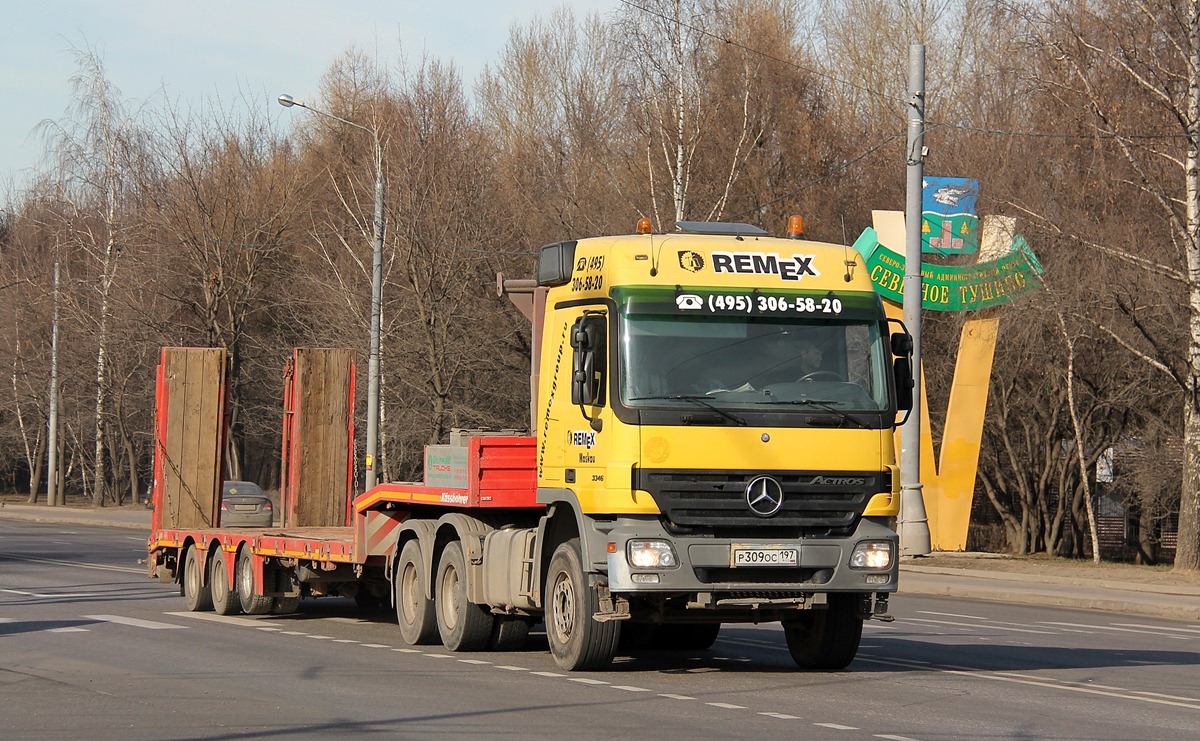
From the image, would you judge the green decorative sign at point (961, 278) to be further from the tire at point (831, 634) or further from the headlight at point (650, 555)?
the headlight at point (650, 555)

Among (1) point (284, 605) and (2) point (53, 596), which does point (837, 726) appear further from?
(2) point (53, 596)

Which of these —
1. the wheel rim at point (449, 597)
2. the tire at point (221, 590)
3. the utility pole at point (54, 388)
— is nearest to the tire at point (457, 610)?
the wheel rim at point (449, 597)

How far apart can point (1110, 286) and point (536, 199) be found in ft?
70.1

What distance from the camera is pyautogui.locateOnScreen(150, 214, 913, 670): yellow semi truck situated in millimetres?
11297

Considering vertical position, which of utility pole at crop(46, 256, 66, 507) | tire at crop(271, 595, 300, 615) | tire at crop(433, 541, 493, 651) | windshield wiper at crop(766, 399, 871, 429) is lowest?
tire at crop(271, 595, 300, 615)

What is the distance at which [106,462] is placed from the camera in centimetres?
6556

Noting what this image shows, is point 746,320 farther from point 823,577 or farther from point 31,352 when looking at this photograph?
point 31,352

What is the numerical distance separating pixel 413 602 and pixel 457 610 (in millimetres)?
993

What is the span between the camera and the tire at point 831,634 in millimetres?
12398

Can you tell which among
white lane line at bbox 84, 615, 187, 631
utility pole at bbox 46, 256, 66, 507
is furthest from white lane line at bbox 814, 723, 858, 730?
utility pole at bbox 46, 256, 66, 507

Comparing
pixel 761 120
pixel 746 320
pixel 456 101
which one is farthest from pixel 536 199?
pixel 746 320

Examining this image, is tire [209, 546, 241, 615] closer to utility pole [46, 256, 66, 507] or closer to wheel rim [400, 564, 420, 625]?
wheel rim [400, 564, 420, 625]

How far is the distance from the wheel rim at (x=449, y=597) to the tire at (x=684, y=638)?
1988 mm

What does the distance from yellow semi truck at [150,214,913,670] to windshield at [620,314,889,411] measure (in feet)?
0.04
